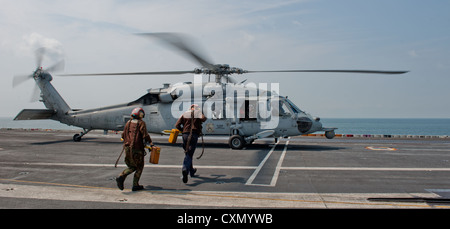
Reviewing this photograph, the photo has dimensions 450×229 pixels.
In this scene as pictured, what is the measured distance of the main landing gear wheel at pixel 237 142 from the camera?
15.4 metres

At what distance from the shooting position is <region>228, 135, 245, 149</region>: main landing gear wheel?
15.4 m

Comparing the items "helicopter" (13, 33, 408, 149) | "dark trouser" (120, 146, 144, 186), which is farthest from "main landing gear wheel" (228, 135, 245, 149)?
"dark trouser" (120, 146, 144, 186)

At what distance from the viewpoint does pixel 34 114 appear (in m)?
19.0

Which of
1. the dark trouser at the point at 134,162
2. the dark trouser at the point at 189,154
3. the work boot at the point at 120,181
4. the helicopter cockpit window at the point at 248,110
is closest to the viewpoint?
the work boot at the point at 120,181

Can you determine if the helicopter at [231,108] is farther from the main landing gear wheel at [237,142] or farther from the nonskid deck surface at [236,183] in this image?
the nonskid deck surface at [236,183]

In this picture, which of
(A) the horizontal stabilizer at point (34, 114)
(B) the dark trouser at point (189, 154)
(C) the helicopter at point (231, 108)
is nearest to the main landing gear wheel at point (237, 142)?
(C) the helicopter at point (231, 108)

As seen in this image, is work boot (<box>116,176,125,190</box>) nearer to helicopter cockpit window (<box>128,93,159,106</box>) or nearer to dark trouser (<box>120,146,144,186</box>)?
dark trouser (<box>120,146,144,186</box>)

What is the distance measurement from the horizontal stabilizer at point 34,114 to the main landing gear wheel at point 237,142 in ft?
41.0

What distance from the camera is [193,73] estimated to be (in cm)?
1486

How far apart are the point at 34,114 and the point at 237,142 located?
1298 centimetres

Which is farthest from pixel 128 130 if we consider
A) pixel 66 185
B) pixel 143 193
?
pixel 66 185

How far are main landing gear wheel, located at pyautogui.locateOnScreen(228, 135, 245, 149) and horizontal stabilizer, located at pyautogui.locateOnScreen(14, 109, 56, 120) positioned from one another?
12.5 metres
